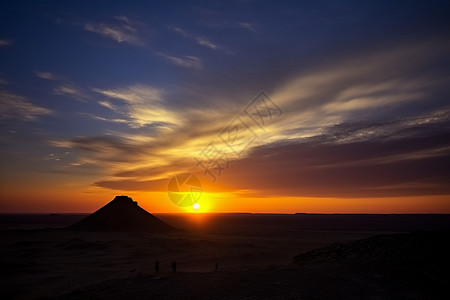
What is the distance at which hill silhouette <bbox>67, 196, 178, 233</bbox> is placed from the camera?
81.3 meters

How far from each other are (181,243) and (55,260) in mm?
20887

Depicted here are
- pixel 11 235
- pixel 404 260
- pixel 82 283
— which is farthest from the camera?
pixel 11 235

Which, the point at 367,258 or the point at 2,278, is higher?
the point at 367,258

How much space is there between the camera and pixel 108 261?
40562 mm

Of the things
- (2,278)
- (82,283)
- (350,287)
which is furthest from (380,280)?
(2,278)

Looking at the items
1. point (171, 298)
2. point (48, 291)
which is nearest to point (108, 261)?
point (48, 291)

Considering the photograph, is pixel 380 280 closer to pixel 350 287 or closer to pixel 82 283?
pixel 350 287

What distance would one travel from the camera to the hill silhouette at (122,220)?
81312 mm

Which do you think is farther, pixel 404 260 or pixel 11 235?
pixel 11 235

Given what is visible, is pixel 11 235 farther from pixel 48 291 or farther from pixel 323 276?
pixel 323 276

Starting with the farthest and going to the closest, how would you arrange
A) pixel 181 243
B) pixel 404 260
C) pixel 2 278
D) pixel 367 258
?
pixel 181 243 → pixel 2 278 → pixel 367 258 → pixel 404 260

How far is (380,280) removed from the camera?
58.3 ft

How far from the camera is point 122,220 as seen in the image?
275 feet

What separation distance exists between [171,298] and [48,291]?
41.8 feet
